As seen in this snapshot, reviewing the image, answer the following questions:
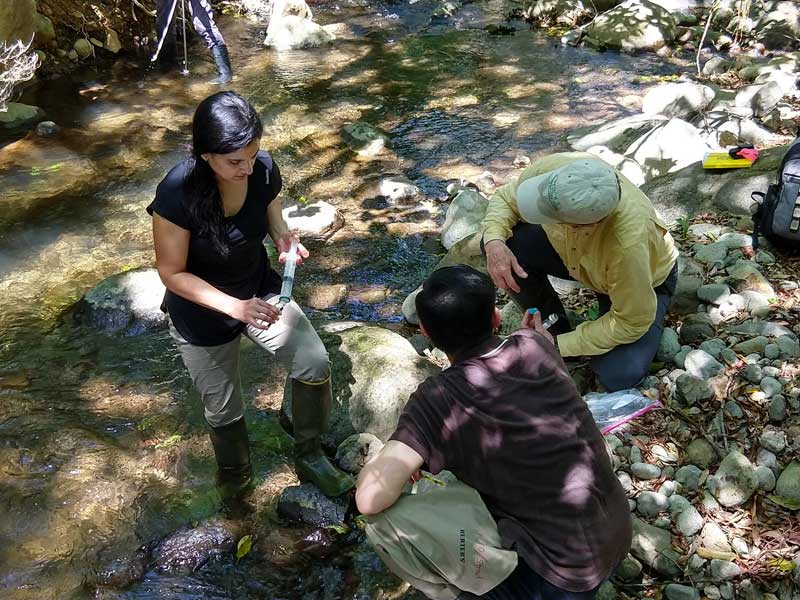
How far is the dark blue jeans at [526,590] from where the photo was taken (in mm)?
2031

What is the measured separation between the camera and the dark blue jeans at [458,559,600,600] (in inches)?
80.0

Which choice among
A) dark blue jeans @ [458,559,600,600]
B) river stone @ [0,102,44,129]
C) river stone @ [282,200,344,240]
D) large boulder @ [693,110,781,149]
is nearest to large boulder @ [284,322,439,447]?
dark blue jeans @ [458,559,600,600]

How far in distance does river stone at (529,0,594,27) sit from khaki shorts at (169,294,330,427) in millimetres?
9884

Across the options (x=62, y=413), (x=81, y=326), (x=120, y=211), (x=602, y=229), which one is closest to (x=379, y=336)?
(x=602, y=229)

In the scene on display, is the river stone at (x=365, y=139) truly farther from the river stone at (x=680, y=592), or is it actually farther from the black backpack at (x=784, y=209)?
the river stone at (x=680, y=592)

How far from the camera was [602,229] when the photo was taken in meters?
3.03

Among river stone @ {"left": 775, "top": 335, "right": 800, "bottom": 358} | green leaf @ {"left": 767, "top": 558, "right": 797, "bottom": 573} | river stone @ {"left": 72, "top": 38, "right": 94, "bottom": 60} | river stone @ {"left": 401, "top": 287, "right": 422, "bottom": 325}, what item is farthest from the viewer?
river stone @ {"left": 72, "top": 38, "right": 94, "bottom": 60}

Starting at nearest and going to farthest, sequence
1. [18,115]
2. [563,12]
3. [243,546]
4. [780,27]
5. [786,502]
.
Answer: [786,502] < [243,546] < [18,115] < [780,27] < [563,12]

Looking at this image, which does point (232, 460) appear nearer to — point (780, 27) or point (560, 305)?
point (560, 305)

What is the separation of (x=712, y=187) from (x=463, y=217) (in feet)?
5.96

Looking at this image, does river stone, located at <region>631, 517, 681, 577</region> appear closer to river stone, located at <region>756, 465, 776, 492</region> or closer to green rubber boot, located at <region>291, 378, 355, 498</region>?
river stone, located at <region>756, 465, 776, 492</region>

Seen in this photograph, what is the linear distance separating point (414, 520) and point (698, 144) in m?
5.05

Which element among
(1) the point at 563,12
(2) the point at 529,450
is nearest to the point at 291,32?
(1) the point at 563,12

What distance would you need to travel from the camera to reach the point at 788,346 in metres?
3.30
